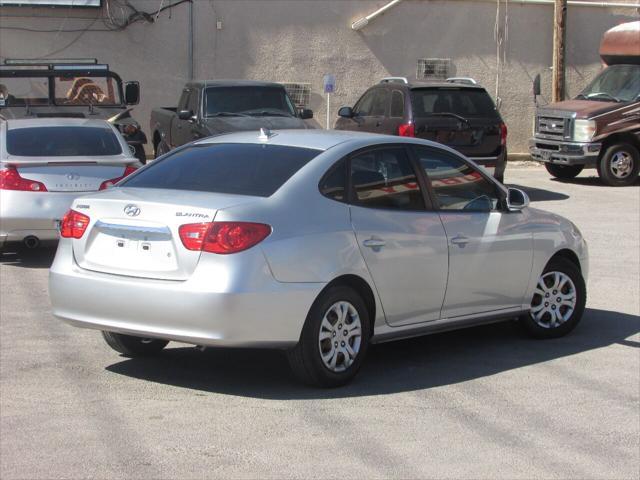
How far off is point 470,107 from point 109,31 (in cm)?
861

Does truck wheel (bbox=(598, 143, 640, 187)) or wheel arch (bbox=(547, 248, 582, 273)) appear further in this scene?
truck wheel (bbox=(598, 143, 640, 187))

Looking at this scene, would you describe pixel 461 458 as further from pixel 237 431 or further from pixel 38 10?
pixel 38 10

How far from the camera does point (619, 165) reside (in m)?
20.0

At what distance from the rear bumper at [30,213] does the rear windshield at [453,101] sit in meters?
6.93

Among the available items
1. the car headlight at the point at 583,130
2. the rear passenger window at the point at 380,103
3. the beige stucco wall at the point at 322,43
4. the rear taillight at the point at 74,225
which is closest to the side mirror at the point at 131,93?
the rear passenger window at the point at 380,103

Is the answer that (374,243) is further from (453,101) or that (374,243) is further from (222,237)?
(453,101)

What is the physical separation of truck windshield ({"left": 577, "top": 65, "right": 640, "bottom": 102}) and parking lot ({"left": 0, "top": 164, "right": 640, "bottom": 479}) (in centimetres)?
1193

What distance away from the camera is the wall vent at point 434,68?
24.5m

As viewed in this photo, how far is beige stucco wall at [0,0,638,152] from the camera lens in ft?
72.1

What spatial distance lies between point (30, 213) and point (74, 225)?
14.6 feet

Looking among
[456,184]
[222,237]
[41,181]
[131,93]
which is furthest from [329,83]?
[222,237]

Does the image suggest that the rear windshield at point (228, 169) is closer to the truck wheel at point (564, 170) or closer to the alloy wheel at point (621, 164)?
the alloy wheel at point (621, 164)

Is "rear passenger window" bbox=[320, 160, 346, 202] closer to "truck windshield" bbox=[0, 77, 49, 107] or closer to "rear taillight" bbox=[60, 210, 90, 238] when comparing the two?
"rear taillight" bbox=[60, 210, 90, 238]

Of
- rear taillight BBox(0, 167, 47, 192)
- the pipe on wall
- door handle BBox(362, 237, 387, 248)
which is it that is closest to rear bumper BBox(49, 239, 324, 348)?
door handle BBox(362, 237, 387, 248)
